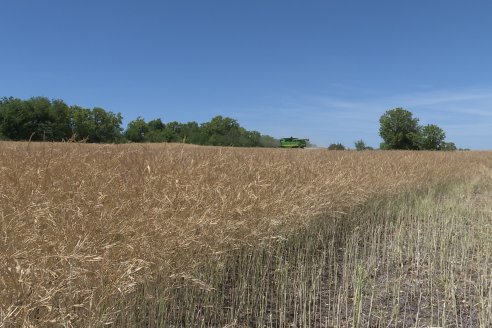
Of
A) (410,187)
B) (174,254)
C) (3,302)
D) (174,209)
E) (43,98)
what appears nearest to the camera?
(3,302)

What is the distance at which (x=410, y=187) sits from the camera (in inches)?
333

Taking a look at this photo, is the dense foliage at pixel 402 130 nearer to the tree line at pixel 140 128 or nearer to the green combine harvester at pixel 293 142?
the tree line at pixel 140 128

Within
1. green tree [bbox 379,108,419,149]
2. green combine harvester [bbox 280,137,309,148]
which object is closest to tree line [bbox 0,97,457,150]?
green tree [bbox 379,108,419,149]

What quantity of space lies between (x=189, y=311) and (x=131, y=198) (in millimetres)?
1006

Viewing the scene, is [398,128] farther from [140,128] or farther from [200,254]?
[200,254]

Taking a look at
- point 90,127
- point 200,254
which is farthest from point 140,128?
point 200,254

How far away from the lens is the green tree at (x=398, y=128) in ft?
189

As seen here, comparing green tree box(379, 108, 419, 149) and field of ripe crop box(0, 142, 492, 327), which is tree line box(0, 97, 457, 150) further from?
field of ripe crop box(0, 142, 492, 327)

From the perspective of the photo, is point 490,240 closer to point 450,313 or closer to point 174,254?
point 450,313

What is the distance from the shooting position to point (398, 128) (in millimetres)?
58250

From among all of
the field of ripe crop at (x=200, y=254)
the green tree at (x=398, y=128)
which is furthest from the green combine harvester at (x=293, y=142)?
the field of ripe crop at (x=200, y=254)

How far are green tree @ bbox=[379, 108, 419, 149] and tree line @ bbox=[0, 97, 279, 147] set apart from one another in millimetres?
16977

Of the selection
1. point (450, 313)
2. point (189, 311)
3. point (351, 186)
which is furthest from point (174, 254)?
point (351, 186)

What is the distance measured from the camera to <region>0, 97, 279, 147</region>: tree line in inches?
1246
